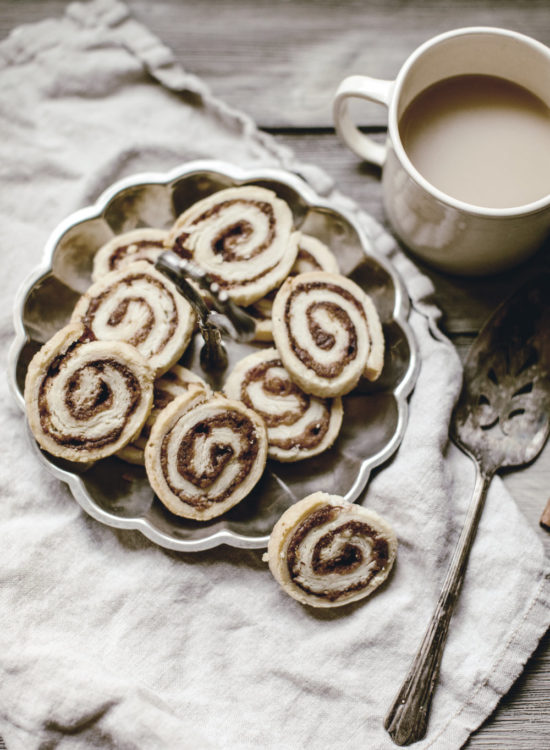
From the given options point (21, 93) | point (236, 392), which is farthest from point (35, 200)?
point (236, 392)

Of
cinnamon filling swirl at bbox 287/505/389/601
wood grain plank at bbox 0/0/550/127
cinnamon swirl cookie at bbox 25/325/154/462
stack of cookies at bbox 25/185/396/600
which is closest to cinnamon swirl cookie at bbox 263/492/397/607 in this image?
cinnamon filling swirl at bbox 287/505/389/601

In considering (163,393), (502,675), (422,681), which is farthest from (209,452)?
(502,675)

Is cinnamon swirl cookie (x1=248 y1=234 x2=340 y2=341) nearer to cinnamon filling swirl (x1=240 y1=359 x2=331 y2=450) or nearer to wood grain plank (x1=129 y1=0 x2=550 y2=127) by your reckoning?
cinnamon filling swirl (x1=240 y1=359 x2=331 y2=450)

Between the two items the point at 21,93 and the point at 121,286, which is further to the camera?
the point at 21,93

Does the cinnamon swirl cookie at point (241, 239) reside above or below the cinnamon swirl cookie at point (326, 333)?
above

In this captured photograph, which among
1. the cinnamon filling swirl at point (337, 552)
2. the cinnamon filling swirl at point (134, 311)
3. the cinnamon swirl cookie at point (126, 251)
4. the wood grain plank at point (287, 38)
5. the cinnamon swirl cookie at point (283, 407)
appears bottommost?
the cinnamon filling swirl at point (337, 552)

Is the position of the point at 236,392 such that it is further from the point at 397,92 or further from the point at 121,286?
the point at 397,92

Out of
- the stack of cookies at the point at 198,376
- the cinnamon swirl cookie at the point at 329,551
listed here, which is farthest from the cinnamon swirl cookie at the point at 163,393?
the cinnamon swirl cookie at the point at 329,551

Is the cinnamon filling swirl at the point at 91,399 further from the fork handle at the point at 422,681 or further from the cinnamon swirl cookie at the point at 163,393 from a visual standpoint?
the fork handle at the point at 422,681

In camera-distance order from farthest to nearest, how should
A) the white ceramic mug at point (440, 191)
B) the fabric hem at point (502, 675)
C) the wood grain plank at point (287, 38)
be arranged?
the wood grain plank at point (287, 38) → the fabric hem at point (502, 675) → the white ceramic mug at point (440, 191)
